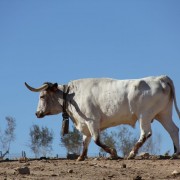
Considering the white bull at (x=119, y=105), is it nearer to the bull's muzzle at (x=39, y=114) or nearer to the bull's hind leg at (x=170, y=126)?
the bull's hind leg at (x=170, y=126)

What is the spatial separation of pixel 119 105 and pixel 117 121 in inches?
21.7

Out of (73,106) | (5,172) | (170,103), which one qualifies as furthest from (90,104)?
(5,172)

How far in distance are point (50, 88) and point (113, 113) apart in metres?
2.49

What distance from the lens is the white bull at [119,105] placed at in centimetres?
1748

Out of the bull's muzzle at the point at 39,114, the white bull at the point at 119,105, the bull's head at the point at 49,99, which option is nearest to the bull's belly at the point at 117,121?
the white bull at the point at 119,105

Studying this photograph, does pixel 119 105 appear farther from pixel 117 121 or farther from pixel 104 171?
pixel 104 171

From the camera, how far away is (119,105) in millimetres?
17828

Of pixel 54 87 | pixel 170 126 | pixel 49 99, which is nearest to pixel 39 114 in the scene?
pixel 49 99

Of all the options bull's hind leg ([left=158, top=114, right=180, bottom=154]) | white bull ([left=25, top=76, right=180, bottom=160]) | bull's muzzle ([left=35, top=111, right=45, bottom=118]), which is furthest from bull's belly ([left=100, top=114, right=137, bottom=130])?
bull's muzzle ([left=35, top=111, right=45, bottom=118])

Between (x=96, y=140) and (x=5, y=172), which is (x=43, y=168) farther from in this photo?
(x=96, y=140)

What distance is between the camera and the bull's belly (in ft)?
58.6

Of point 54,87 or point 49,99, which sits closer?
point 54,87

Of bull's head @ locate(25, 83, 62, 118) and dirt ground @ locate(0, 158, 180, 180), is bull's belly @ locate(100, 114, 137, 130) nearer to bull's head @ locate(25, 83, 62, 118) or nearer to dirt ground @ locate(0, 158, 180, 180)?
bull's head @ locate(25, 83, 62, 118)

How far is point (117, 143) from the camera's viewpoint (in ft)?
144
